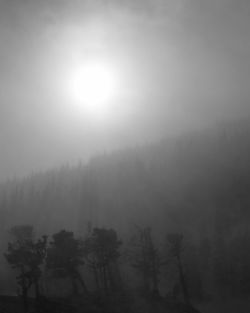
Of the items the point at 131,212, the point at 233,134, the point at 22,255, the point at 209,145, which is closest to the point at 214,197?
the point at 131,212

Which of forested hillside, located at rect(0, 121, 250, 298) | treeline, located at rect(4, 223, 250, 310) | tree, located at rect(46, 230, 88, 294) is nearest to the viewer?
tree, located at rect(46, 230, 88, 294)

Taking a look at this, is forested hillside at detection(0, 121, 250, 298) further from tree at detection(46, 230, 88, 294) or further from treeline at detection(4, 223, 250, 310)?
tree at detection(46, 230, 88, 294)

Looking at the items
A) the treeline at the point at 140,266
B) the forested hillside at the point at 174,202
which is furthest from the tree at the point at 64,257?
the forested hillside at the point at 174,202

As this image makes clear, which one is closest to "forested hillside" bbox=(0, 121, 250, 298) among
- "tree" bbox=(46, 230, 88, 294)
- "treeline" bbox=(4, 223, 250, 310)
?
"treeline" bbox=(4, 223, 250, 310)

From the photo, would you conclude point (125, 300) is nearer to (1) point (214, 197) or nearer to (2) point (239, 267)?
(2) point (239, 267)

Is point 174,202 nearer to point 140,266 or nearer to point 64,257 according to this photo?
point 140,266

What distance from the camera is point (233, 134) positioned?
181 metres

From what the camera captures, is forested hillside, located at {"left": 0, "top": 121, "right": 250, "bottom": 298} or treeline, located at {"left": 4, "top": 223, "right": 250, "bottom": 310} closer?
treeline, located at {"left": 4, "top": 223, "right": 250, "bottom": 310}

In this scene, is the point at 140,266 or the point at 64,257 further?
the point at 140,266

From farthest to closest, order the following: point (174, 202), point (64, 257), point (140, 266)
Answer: point (174, 202) → point (140, 266) → point (64, 257)

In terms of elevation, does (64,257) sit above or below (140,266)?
above

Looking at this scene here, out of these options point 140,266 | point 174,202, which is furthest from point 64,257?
point 174,202

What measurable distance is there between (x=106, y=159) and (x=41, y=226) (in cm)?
7432

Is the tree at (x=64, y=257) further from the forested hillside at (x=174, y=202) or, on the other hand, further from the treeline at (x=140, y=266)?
the forested hillside at (x=174, y=202)
